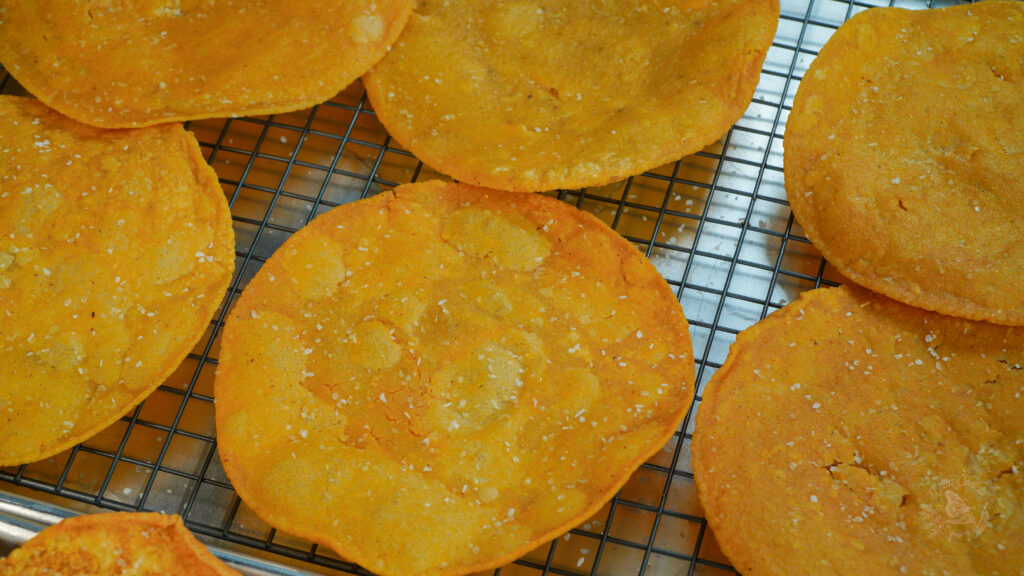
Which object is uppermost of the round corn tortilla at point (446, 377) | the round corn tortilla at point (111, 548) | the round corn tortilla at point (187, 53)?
the round corn tortilla at point (187, 53)

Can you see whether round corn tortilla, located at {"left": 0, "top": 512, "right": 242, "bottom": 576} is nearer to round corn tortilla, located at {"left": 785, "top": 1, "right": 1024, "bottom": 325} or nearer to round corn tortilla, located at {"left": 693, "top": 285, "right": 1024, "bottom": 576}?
round corn tortilla, located at {"left": 693, "top": 285, "right": 1024, "bottom": 576}

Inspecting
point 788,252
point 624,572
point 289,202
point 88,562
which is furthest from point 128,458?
point 788,252

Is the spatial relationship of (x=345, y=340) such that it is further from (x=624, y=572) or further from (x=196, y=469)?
(x=624, y=572)

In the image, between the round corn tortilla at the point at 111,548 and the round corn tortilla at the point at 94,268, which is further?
the round corn tortilla at the point at 94,268

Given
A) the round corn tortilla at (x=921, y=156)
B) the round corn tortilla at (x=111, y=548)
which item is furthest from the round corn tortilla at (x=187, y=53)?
the round corn tortilla at (x=921, y=156)

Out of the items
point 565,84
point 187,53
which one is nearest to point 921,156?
point 565,84

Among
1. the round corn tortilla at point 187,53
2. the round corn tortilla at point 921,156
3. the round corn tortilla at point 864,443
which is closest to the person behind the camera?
the round corn tortilla at point 864,443

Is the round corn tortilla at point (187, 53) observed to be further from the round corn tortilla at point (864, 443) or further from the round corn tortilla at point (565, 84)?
the round corn tortilla at point (864, 443)
